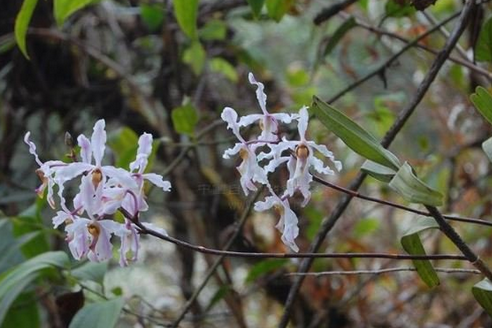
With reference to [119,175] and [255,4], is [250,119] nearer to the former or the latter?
[119,175]

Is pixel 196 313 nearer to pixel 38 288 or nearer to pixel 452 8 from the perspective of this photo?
pixel 38 288

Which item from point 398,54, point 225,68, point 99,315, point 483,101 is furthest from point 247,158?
point 225,68

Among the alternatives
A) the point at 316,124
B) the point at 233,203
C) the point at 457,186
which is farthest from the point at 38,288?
the point at 457,186

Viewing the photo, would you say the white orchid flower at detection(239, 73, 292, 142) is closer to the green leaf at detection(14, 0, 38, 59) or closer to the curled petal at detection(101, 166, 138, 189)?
the curled petal at detection(101, 166, 138, 189)

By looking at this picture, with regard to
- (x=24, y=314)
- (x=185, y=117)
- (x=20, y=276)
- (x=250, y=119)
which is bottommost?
(x=24, y=314)

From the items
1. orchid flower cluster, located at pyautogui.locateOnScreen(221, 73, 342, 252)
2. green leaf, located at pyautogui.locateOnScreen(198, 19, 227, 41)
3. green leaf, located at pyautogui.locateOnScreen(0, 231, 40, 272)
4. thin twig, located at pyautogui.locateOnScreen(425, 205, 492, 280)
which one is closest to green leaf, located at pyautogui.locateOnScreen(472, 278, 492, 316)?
thin twig, located at pyautogui.locateOnScreen(425, 205, 492, 280)

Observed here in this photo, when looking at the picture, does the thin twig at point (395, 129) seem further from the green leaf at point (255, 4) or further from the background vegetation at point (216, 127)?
the background vegetation at point (216, 127)

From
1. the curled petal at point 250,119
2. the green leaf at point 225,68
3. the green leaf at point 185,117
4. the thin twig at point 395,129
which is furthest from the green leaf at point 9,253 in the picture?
the green leaf at point 225,68
